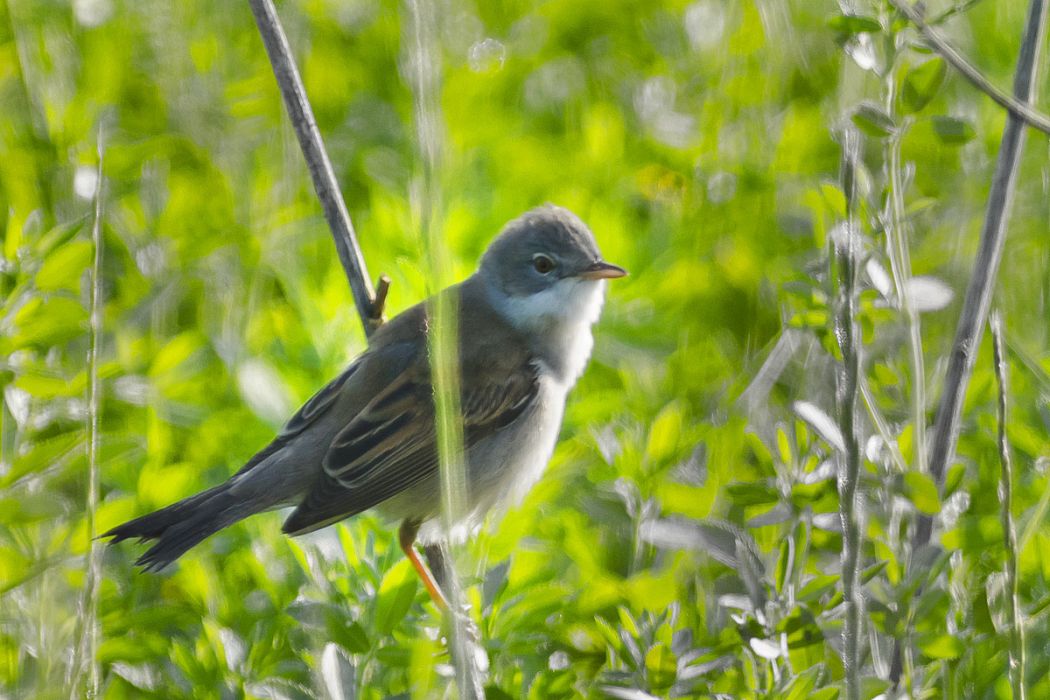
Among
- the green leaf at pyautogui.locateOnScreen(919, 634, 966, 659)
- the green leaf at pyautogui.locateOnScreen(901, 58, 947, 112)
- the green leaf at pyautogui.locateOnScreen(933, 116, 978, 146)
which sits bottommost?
the green leaf at pyautogui.locateOnScreen(919, 634, 966, 659)

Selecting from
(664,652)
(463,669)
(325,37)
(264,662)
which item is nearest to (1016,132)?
(664,652)

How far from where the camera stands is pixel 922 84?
1.75m

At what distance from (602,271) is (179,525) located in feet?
4.34

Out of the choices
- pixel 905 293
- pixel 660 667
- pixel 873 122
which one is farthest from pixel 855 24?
pixel 660 667

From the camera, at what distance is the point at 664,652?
170 centimetres

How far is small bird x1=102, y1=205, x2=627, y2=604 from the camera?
2.87m

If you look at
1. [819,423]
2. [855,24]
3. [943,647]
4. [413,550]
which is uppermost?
[855,24]

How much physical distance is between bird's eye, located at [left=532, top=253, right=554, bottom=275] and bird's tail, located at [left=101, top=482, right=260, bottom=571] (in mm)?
1251

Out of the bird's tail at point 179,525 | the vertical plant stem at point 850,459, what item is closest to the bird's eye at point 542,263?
the bird's tail at point 179,525

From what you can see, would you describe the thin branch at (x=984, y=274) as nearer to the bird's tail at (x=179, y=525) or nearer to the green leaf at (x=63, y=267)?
the bird's tail at (x=179, y=525)

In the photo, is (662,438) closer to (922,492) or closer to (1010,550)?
(922,492)

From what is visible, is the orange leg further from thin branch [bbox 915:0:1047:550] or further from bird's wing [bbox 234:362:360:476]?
thin branch [bbox 915:0:1047:550]

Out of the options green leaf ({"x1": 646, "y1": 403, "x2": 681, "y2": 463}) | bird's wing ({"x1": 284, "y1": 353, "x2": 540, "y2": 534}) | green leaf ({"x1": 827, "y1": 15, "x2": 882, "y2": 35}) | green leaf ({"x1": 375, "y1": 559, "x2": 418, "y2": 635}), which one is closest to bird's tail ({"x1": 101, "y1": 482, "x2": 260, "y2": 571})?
bird's wing ({"x1": 284, "y1": 353, "x2": 540, "y2": 534})

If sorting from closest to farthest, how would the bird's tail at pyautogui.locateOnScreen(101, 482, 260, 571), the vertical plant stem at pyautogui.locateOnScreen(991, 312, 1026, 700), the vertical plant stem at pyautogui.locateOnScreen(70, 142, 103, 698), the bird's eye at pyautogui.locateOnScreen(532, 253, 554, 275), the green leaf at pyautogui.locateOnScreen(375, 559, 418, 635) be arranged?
1. the vertical plant stem at pyautogui.locateOnScreen(991, 312, 1026, 700)
2. the vertical plant stem at pyautogui.locateOnScreen(70, 142, 103, 698)
3. the green leaf at pyautogui.locateOnScreen(375, 559, 418, 635)
4. the bird's tail at pyautogui.locateOnScreen(101, 482, 260, 571)
5. the bird's eye at pyautogui.locateOnScreen(532, 253, 554, 275)
